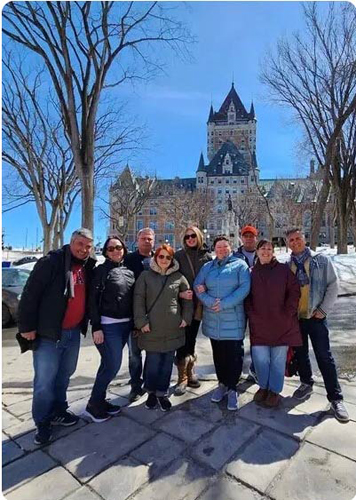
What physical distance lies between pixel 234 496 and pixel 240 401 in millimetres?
1381

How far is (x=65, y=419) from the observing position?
3.26 m

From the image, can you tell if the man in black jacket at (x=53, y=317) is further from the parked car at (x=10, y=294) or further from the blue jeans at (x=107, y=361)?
the parked car at (x=10, y=294)

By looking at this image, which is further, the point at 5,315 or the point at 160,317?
the point at 5,315

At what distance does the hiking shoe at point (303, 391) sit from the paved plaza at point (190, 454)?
7cm

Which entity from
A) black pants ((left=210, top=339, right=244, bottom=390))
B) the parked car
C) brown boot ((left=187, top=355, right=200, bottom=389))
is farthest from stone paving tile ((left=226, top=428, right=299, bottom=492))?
the parked car

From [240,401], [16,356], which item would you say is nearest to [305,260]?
[240,401]

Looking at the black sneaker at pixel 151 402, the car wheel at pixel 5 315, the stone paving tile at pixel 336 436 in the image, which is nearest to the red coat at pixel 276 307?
the stone paving tile at pixel 336 436

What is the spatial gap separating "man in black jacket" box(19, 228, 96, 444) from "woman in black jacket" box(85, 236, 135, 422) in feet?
0.52

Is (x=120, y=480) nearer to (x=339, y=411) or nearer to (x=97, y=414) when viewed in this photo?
(x=97, y=414)

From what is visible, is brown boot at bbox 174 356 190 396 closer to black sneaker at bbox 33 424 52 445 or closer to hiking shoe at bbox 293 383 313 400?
hiking shoe at bbox 293 383 313 400

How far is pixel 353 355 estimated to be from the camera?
17.6 feet

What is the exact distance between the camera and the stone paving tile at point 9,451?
2.73 metres

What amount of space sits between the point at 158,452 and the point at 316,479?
124cm

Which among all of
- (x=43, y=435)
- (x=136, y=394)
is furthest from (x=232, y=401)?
(x=43, y=435)
